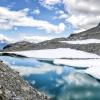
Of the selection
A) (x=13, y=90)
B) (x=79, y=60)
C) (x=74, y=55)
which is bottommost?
(x=74, y=55)

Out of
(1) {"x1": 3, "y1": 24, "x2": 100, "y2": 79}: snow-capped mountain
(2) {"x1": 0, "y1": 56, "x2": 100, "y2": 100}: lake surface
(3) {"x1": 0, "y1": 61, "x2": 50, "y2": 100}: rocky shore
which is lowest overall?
(1) {"x1": 3, "y1": 24, "x2": 100, "y2": 79}: snow-capped mountain

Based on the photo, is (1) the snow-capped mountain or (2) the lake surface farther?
(1) the snow-capped mountain

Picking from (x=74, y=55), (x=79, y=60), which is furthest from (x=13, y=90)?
(x=74, y=55)

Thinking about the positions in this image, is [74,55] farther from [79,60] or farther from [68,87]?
[68,87]

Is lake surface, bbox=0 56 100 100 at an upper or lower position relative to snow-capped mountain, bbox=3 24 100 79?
upper

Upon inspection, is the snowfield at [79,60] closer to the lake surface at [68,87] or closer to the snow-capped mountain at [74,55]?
the snow-capped mountain at [74,55]

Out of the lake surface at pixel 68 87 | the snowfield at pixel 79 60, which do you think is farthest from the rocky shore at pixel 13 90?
the snowfield at pixel 79 60

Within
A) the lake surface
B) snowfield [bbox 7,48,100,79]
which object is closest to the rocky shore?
the lake surface

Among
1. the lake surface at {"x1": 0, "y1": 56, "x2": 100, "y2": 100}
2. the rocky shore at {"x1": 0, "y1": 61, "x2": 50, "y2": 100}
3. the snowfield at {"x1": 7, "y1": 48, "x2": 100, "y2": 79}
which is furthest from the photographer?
the snowfield at {"x1": 7, "y1": 48, "x2": 100, "y2": 79}

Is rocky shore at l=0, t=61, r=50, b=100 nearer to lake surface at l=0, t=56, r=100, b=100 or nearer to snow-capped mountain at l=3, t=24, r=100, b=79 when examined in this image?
lake surface at l=0, t=56, r=100, b=100

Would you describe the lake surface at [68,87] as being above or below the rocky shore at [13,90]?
below

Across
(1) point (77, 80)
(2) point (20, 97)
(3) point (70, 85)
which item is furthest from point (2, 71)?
(1) point (77, 80)

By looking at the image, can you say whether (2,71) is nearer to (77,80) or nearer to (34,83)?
(34,83)

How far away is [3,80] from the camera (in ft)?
52.3
